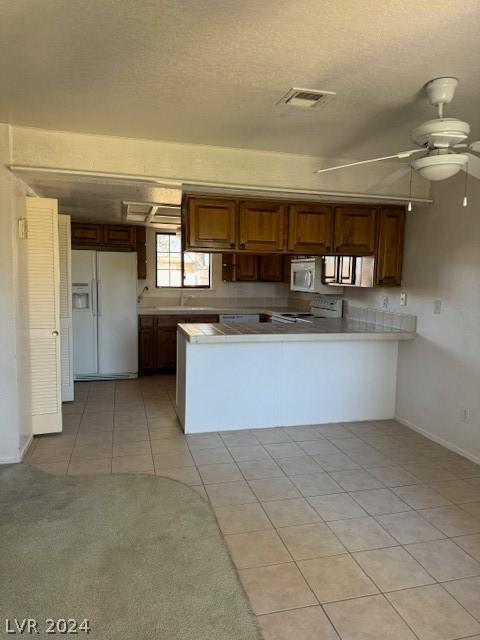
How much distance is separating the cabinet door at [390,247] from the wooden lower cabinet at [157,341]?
284 centimetres

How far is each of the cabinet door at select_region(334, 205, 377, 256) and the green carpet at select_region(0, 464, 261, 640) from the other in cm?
250

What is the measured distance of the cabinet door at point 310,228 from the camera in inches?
153

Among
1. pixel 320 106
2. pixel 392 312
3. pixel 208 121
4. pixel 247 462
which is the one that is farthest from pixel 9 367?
pixel 392 312

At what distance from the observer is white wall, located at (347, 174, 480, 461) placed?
3479 millimetres

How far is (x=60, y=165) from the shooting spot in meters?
3.10

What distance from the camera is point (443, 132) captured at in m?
2.00

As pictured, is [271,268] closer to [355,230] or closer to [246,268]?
[246,268]

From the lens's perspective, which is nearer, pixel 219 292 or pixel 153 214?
pixel 153 214

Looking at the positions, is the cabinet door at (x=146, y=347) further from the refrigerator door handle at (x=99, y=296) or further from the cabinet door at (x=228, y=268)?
the cabinet door at (x=228, y=268)

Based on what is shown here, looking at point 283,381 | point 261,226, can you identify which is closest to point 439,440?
point 283,381

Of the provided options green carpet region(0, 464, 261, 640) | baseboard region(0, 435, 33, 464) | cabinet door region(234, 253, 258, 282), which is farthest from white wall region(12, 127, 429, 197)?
cabinet door region(234, 253, 258, 282)

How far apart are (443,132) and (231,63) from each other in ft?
3.37

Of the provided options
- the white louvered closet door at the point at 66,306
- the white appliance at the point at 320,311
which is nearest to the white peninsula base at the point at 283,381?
the white appliance at the point at 320,311

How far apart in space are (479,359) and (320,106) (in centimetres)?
223
